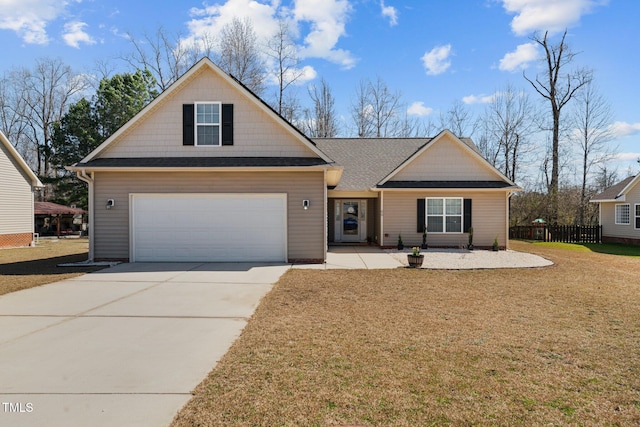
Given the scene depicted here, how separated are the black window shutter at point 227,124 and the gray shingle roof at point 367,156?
6270 millimetres

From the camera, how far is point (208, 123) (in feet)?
42.1

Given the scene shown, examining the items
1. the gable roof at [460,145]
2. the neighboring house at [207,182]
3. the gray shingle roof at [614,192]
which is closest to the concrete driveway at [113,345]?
the neighboring house at [207,182]

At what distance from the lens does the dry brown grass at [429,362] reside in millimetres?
3207

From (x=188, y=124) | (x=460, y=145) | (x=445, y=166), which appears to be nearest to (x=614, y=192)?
(x=460, y=145)

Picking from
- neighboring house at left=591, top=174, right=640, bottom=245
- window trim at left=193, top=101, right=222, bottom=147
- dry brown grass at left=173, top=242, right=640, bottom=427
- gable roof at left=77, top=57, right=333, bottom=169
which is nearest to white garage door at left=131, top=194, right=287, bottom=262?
window trim at left=193, top=101, right=222, bottom=147

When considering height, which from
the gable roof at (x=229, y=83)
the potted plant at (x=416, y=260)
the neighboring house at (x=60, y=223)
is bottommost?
the potted plant at (x=416, y=260)

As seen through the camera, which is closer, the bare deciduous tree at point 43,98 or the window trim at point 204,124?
the window trim at point 204,124

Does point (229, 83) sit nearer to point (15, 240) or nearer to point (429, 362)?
point (429, 362)

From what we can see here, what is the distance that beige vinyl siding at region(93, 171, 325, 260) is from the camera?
12.5 meters

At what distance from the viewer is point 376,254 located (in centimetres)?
1492

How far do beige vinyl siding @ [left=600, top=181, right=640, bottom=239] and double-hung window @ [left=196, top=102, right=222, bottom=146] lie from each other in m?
22.1

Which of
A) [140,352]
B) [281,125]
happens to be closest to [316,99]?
[281,125]

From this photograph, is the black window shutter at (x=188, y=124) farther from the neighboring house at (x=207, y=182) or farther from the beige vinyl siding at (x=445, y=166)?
the beige vinyl siding at (x=445, y=166)

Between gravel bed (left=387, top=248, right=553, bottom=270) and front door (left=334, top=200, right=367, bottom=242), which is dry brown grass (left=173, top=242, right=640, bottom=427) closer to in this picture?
gravel bed (left=387, top=248, right=553, bottom=270)
